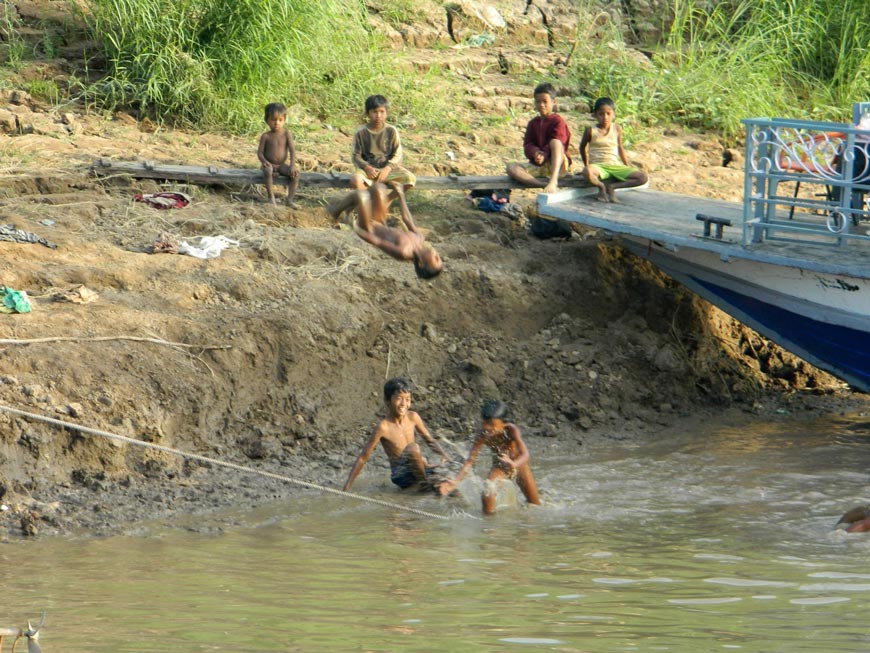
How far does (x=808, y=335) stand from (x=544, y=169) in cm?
263

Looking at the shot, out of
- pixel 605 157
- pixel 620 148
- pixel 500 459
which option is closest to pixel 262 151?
pixel 605 157

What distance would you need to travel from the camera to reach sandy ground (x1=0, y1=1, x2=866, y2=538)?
754 centimetres

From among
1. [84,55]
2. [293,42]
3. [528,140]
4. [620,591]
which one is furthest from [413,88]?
[620,591]

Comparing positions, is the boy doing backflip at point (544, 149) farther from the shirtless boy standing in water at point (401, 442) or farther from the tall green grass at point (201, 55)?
the shirtless boy standing in water at point (401, 442)

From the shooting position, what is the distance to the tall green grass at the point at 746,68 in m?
12.7

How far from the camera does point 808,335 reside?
348 inches

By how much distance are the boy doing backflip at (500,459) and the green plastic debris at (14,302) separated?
2.90 m

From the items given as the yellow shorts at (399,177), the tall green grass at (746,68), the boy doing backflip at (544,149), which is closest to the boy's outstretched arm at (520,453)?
the yellow shorts at (399,177)

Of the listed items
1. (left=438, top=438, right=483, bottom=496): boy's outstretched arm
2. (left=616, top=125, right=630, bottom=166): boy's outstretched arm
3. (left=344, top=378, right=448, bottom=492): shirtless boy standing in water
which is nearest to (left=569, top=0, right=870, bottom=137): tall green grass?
(left=616, top=125, right=630, bottom=166): boy's outstretched arm

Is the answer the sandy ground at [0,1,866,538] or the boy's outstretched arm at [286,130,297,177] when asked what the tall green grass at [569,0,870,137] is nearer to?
the sandy ground at [0,1,866,538]

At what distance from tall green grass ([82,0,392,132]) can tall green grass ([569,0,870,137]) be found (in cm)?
349

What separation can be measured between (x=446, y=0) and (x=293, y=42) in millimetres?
2974

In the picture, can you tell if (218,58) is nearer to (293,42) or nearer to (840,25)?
(293,42)

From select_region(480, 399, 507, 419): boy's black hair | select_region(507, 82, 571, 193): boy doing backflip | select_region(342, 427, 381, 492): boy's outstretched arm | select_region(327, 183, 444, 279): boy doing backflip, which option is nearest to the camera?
select_region(327, 183, 444, 279): boy doing backflip
